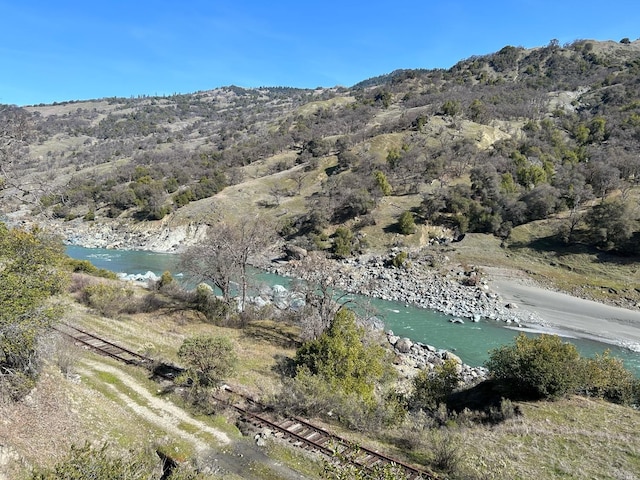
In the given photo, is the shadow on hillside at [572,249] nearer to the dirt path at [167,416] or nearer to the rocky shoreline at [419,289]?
the rocky shoreline at [419,289]

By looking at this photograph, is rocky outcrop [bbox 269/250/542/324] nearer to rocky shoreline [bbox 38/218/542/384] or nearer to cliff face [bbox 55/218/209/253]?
rocky shoreline [bbox 38/218/542/384]

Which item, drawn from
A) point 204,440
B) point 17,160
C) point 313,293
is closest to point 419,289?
point 313,293

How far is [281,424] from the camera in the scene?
1376cm

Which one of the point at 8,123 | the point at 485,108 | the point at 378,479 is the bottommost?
the point at 378,479

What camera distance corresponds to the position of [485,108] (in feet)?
343

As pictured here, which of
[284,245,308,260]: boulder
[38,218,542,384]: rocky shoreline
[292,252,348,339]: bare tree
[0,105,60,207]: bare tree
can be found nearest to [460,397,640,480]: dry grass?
[38,218,542,384]: rocky shoreline

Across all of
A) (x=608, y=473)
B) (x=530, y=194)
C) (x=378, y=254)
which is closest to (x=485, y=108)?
(x=530, y=194)

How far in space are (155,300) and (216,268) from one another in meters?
6.19

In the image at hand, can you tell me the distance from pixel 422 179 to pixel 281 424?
6726 cm

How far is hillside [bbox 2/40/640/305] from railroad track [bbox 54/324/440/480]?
28.7 ft

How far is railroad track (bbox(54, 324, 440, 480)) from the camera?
37.3ft

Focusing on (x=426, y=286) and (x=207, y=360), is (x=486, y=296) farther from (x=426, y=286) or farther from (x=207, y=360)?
(x=207, y=360)

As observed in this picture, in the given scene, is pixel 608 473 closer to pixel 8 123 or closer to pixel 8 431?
A: pixel 8 431

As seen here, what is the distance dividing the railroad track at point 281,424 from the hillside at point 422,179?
8.76m
